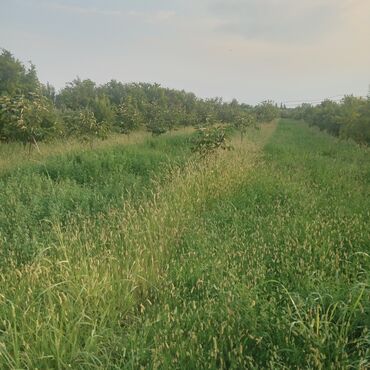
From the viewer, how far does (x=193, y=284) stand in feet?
10.3

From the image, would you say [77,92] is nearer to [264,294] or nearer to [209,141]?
[209,141]

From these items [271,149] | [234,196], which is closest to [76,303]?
[234,196]

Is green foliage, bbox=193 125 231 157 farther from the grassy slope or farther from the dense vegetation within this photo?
the grassy slope

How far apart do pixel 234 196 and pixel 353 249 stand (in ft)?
8.59

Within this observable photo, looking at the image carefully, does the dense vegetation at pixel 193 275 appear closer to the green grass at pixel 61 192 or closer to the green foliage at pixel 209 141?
the green grass at pixel 61 192

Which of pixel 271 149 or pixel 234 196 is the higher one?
pixel 271 149

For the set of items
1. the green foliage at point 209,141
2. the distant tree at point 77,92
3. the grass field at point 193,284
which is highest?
the distant tree at point 77,92

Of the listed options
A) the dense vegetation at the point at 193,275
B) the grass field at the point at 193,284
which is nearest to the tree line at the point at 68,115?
the dense vegetation at the point at 193,275

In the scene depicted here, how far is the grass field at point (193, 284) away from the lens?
2.19 meters

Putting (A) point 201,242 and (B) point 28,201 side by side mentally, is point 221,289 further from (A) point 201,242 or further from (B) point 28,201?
(B) point 28,201

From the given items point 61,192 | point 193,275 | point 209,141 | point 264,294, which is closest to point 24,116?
point 61,192

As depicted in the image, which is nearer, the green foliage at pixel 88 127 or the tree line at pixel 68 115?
the tree line at pixel 68 115

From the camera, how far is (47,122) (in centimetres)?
1230

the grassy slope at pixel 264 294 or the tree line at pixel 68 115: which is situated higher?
the tree line at pixel 68 115
